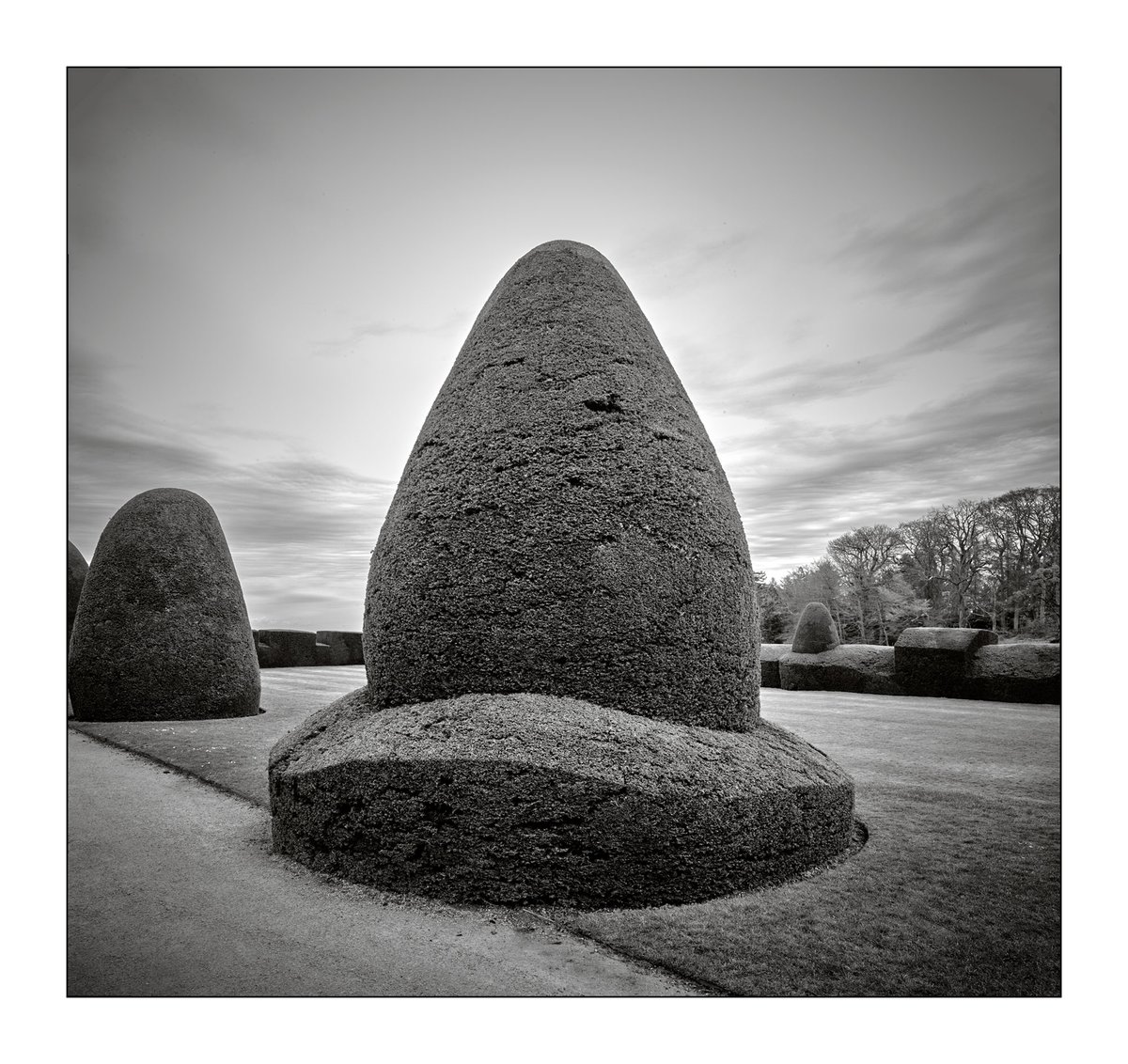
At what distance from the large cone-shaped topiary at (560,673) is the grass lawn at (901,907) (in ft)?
0.90

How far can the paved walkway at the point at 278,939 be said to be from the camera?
2785 mm

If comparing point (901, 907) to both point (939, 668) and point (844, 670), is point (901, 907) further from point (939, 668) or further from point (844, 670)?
point (844, 670)

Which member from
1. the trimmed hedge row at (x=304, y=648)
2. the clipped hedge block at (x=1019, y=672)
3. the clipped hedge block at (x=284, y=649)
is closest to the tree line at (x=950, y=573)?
the clipped hedge block at (x=1019, y=672)

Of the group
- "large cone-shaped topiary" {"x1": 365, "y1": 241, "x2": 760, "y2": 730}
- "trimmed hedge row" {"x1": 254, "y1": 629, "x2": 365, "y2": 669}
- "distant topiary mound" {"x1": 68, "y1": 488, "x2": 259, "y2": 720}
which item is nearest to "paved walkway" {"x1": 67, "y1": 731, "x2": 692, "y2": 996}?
"large cone-shaped topiary" {"x1": 365, "y1": 241, "x2": 760, "y2": 730}

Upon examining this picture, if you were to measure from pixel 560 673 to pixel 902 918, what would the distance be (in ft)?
6.17

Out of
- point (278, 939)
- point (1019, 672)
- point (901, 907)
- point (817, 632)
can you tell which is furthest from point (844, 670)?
point (278, 939)

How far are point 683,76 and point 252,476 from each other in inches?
150

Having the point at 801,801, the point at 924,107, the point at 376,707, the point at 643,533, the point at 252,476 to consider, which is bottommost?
the point at 801,801

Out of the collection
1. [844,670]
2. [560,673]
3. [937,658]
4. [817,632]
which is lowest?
[844,670]

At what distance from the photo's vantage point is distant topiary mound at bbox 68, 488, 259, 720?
9.34 metres

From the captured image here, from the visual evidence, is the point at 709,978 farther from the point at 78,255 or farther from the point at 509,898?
the point at 78,255

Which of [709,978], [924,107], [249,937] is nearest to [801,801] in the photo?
[709,978]

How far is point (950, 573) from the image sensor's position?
11.1 m

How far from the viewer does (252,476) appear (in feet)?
17.8
